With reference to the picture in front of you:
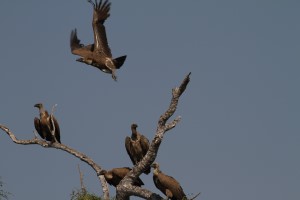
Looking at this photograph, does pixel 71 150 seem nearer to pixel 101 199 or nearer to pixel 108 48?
pixel 101 199

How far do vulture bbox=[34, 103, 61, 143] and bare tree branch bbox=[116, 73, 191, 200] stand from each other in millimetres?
2657

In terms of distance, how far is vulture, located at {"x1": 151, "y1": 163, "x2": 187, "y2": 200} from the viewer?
1442cm

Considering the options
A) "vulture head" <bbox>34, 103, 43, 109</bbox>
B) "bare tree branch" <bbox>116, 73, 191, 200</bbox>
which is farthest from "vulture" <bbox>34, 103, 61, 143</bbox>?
"bare tree branch" <bbox>116, 73, 191, 200</bbox>

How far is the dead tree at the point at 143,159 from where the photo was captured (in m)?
13.6

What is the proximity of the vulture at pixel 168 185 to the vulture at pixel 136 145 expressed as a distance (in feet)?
3.71

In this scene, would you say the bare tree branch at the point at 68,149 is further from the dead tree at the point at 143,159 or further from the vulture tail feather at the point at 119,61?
the vulture tail feather at the point at 119,61

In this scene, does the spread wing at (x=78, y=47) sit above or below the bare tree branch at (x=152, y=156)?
above

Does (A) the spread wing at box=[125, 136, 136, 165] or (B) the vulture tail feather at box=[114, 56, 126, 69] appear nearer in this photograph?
(A) the spread wing at box=[125, 136, 136, 165]

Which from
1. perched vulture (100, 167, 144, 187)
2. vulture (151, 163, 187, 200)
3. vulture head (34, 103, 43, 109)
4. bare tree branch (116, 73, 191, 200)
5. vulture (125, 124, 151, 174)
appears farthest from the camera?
vulture head (34, 103, 43, 109)

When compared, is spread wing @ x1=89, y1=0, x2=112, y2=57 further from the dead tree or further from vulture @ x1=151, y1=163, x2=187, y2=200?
vulture @ x1=151, y1=163, x2=187, y2=200

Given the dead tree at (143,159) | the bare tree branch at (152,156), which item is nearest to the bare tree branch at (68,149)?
the dead tree at (143,159)

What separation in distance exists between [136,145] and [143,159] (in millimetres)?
1978

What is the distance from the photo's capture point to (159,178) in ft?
48.7

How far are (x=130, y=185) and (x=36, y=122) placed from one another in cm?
385
